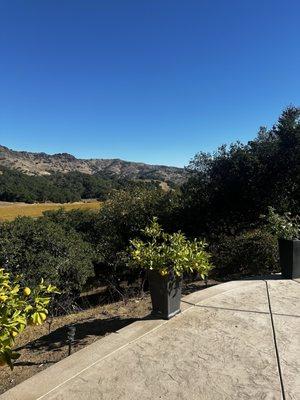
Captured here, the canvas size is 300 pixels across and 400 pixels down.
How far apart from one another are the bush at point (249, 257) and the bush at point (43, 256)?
361 centimetres

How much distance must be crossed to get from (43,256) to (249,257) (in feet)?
15.9

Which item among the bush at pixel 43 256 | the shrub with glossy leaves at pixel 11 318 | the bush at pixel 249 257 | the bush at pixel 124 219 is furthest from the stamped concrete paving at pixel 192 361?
the bush at pixel 124 219

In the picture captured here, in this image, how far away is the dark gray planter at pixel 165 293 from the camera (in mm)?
4348

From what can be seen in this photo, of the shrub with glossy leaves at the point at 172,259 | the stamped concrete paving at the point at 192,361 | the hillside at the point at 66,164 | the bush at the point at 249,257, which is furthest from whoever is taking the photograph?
the hillside at the point at 66,164

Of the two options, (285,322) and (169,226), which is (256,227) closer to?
(169,226)

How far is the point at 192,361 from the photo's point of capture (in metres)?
3.37

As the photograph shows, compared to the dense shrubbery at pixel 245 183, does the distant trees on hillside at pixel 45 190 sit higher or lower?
higher

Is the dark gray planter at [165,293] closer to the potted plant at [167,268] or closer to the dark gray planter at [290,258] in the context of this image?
the potted plant at [167,268]

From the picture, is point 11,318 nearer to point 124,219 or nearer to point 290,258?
point 290,258

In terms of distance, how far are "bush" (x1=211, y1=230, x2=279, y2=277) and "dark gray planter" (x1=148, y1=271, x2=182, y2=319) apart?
11.9ft

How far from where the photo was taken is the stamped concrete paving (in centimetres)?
291

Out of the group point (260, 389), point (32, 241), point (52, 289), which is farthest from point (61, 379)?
point (32, 241)

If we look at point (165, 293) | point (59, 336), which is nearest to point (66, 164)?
point (59, 336)

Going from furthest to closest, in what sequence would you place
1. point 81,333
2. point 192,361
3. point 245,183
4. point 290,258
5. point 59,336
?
point 245,183 → point 290,258 → point 59,336 → point 81,333 → point 192,361
